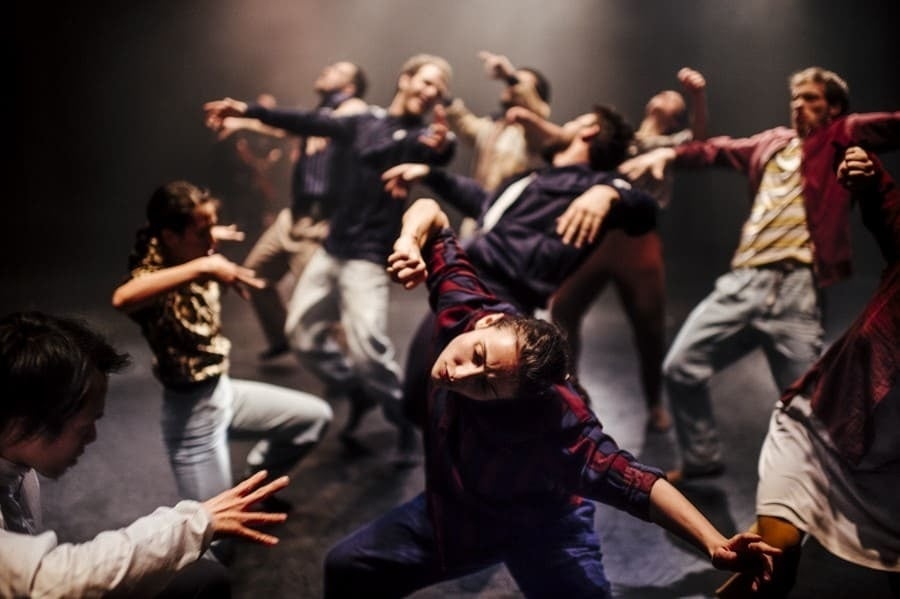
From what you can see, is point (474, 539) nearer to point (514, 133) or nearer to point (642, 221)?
point (642, 221)

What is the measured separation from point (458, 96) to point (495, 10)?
36.3 inches

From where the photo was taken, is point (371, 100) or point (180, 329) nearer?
point (180, 329)

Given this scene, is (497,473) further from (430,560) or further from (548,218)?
(548,218)

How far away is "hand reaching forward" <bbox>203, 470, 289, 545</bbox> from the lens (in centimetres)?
159

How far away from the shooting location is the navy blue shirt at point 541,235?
268cm

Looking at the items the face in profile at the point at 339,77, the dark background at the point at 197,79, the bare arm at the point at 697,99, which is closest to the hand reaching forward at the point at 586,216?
the bare arm at the point at 697,99

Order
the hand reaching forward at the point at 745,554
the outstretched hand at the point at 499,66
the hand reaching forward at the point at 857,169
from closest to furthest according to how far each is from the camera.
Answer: the hand reaching forward at the point at 745,554 → the hand reaching forward at the point at 857,169 → the outstretched hand at the point at 499,66

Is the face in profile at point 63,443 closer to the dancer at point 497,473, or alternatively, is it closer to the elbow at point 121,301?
the elbow at point 121,301

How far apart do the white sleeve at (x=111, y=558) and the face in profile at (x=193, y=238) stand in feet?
3.48

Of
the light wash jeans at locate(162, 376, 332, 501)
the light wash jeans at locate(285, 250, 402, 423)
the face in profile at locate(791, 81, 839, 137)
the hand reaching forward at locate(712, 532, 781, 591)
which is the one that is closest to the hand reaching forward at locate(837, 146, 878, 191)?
the face in profile at locate(791, 81, 839, 137)

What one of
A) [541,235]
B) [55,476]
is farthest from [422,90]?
[55,476]

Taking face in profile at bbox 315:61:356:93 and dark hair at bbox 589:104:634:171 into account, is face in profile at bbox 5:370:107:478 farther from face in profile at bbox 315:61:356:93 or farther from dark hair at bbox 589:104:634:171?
face in profile at bbox 315:61:356:93

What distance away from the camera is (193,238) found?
2.44m

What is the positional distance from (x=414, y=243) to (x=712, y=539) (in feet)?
3.41
